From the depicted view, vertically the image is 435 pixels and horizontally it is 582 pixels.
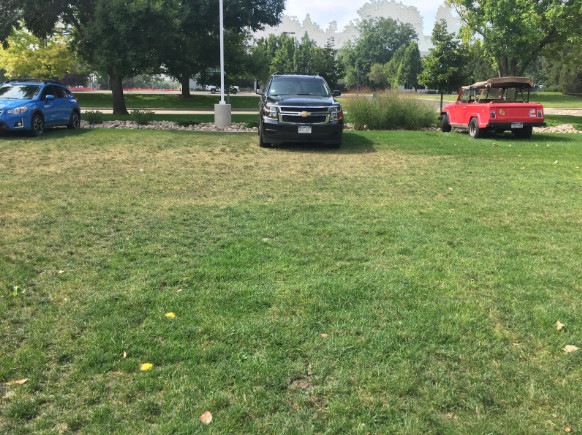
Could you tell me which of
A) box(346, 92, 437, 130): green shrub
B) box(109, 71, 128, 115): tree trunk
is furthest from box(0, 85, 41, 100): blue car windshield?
box(346, 92, 437, 130): green shrub

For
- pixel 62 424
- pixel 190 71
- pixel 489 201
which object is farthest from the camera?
pixel 190 71

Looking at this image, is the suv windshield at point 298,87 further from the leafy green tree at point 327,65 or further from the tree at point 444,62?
the leafy green tree at point 327,65

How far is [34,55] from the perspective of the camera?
39.3 m

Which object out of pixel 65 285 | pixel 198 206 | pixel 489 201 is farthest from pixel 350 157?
pixel 65 285

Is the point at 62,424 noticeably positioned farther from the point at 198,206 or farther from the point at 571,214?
the point at 571,214

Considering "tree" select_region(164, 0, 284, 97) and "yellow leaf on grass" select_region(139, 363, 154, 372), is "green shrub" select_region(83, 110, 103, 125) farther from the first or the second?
"yellow leaf on grass" select_region(139, 363, 154, 372)

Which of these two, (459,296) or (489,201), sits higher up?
(489,201)

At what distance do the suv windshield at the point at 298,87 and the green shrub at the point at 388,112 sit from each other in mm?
3928

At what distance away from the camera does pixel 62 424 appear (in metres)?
2.31

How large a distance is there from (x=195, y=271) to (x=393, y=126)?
1436 centimetres

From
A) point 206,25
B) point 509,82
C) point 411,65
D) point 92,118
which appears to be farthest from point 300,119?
point 411,65

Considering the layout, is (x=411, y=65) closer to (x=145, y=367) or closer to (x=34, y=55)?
(x=34, y=55)

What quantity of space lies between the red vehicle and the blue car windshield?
44.5 ft

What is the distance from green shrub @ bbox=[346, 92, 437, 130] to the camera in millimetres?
16547
